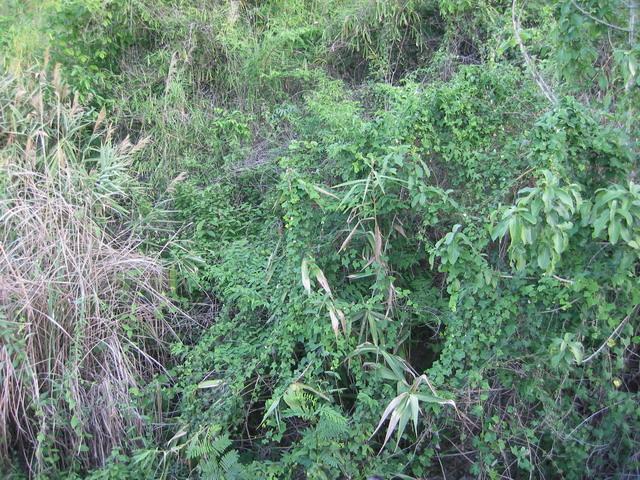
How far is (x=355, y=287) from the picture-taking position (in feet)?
15.9

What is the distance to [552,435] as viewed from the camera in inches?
168

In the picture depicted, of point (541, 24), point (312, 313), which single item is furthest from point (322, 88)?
point (312, 313)

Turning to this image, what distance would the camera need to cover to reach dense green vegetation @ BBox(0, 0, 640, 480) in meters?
4.12

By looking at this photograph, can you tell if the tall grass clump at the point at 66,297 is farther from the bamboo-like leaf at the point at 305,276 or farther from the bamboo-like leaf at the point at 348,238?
the bamboo-like leaf at the point at 348,238

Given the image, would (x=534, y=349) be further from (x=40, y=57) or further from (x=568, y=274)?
(x=40, y=57)

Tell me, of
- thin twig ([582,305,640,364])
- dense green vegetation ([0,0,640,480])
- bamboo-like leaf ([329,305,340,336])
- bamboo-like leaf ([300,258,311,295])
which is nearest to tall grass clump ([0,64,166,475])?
dense green vegetation ([0,0,640,480])

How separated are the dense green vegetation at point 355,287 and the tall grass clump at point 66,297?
17mm

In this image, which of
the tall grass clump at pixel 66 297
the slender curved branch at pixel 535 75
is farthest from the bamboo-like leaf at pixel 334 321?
the slender curved branch at pixel 535 75

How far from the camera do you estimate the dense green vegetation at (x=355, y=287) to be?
4121 millimetres

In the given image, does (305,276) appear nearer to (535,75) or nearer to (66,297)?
(66,297)

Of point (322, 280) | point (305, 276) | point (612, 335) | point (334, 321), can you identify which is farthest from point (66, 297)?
point (612, 335)

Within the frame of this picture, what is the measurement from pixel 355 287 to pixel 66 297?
1.87m

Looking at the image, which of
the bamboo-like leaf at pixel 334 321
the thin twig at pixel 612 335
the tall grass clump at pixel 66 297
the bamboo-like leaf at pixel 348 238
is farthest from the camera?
the bamboo-like leaf at pixel 348 238

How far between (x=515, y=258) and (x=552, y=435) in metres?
1.20
